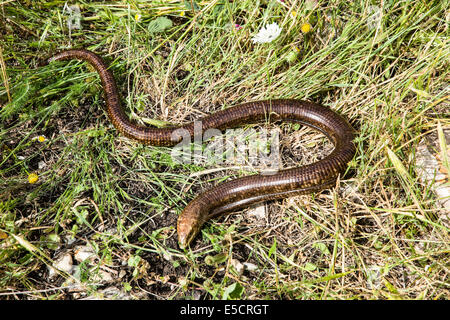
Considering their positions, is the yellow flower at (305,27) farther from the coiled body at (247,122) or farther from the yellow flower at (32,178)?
the yellow flower at (32,178)

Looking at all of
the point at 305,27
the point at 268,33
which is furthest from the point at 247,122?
the point at 305,27

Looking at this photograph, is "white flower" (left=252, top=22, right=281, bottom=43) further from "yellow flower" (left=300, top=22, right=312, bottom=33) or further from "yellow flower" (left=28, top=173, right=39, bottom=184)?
"yellow flower" (left=28, top=173, right=39, bottom=184)

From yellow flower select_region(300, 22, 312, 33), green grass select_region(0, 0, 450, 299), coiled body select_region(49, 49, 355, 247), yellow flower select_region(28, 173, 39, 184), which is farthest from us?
yellow flower select_region(300, 22, 312, 33)

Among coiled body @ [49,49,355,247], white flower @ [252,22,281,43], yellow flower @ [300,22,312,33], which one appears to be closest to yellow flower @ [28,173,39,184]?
coiled body @ [49,49,355,247]

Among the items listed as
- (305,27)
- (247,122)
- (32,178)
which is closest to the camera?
(32,178)

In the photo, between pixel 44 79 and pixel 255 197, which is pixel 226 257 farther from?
pixel 44 79

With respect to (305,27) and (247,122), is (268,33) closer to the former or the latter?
(305,27)
